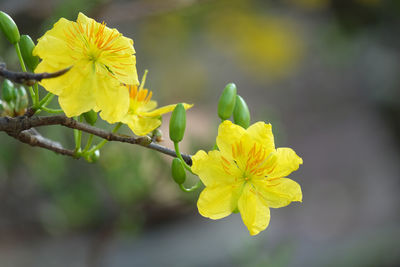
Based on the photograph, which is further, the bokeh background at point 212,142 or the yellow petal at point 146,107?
the bokeh background at point 212,142

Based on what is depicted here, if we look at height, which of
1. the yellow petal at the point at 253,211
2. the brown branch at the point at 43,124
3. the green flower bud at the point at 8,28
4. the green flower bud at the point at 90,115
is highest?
the green flower bud at the point at 8,28

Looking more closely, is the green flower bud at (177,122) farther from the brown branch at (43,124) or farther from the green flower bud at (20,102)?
the green flower bud at (20,102)

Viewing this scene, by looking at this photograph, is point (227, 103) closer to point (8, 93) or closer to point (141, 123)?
point (141, 123)

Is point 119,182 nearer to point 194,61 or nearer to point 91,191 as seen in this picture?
point 91,191

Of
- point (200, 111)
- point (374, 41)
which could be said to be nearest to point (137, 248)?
point (200, 111)

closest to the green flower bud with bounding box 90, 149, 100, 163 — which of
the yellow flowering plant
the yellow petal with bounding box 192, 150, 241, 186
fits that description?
the yellow flowering plant

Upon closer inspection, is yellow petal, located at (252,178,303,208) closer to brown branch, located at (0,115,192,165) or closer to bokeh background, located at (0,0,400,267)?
brown branch, located at (0,115,192,165)

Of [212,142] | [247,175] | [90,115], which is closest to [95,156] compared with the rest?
[90,115]

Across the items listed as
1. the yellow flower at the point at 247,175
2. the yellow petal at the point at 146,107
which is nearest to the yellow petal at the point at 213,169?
the yellow flower at the point at 247,175
